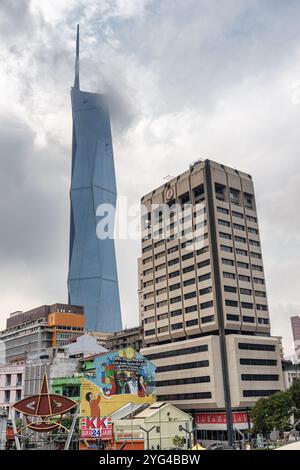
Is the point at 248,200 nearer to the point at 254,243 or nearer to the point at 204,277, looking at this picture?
the point at 254,243

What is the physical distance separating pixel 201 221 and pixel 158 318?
78.9ft

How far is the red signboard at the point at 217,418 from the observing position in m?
84.3

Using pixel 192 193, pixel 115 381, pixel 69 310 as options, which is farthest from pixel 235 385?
pixel 69 310

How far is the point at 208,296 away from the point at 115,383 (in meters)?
29.3

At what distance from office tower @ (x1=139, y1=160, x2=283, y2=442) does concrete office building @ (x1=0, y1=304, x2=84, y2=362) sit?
51.0 m

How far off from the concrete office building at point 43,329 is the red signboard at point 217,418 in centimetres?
6468

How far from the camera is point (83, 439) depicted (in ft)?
202

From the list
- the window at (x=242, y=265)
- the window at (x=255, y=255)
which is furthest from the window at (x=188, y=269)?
the window at (x=255, y=255)

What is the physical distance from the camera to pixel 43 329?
150375mm

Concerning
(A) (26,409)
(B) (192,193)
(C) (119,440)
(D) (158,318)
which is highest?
(B) (192,193)

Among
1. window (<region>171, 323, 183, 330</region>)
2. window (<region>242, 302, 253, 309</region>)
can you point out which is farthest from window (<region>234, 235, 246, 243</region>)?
window (<region>171, 323, 183, 330</region>)

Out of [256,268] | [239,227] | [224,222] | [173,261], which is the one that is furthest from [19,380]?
[239,227]

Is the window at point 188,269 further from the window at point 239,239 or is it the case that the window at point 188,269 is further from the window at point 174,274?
the window at point 239,239

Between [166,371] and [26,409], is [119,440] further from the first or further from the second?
[166,371]
